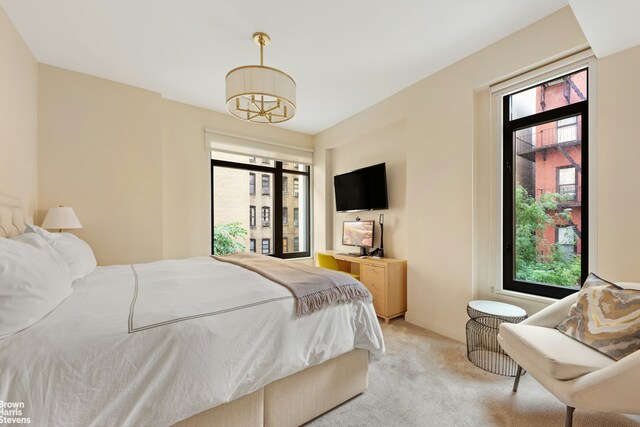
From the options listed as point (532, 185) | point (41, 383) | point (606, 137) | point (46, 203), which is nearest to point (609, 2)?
point (606, 137)

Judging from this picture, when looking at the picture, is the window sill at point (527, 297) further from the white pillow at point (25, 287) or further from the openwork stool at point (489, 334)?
the white pillow at point (25, 287)

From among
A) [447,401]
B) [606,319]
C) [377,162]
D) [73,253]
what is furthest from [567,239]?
[73,253]

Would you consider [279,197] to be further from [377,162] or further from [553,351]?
[553,351]

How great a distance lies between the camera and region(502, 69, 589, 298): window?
2172 millimetres

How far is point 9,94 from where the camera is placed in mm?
2172

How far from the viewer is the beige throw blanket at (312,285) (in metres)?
1.58

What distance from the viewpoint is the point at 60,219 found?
8.35 ft

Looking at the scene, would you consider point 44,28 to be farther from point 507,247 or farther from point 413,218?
point 507,247

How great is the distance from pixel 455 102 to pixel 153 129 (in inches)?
134

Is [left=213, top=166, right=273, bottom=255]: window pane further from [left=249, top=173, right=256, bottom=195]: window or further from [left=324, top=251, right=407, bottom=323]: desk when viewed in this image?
[left=324, top=251, right=407, bottom=323]: desk

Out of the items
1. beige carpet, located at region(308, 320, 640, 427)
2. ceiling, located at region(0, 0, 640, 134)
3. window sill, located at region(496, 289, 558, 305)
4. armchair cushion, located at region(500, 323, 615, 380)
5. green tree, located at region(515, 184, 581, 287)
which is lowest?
beige carpet, located at region(308, 320, 640, 427)

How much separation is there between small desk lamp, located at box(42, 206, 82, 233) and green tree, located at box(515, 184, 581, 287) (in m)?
4.05

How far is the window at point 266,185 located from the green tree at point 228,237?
0.68 meters

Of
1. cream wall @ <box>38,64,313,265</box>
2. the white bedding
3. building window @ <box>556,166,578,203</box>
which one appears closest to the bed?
the white bedding
